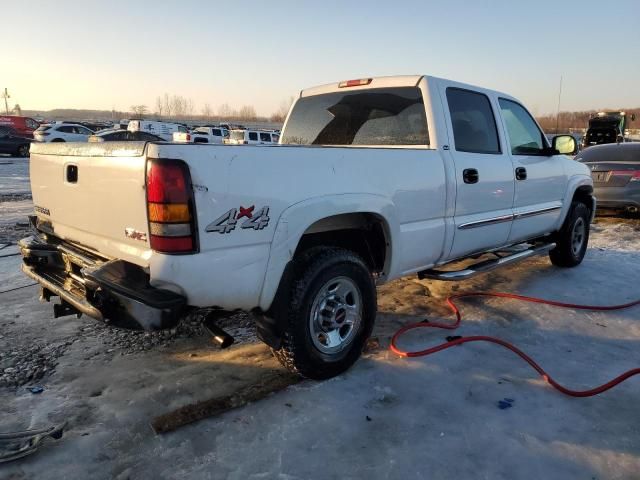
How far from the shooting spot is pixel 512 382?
325 cm

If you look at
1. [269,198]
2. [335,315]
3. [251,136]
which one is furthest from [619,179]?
[251,136]

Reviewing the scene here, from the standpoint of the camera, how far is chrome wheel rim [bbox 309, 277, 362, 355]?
10.4ft

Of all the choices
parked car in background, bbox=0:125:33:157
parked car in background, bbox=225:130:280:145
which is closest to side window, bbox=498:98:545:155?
parked car in background, bbox=225:130:280:145

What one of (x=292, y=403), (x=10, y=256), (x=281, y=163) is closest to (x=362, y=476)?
(x=292, y=403)

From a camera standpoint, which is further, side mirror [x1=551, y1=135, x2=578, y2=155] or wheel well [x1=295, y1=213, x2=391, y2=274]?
side mirror [x1=551, y1=135, x2=578, y2=155]

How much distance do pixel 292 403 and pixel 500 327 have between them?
7.03 ft

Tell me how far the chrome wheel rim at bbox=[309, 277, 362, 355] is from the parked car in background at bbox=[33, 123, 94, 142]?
81.6 feet

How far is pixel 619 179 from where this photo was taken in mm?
8883

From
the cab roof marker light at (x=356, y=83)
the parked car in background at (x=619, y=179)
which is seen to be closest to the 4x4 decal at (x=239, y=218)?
the cab roof marker light at (x=356, y=83)

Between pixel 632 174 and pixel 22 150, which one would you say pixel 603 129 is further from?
pixel 22 150

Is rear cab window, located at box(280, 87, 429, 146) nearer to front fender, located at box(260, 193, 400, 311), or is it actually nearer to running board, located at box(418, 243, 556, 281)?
running board, located at box(418, 243, 556, 281)

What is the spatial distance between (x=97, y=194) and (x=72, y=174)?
0.37 meters

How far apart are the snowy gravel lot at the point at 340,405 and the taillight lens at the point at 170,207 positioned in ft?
3.43

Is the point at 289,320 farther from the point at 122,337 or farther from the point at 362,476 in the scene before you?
the point at 122,337
